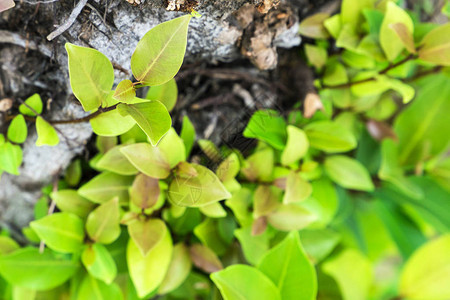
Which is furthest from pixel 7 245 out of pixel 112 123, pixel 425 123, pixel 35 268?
pixel 425 123

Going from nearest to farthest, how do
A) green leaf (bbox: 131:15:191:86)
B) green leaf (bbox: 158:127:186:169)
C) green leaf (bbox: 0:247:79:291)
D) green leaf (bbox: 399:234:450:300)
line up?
1. green leaf (bbox: 131:15:191:86)
2. green leaf (bbox: 158:127:186:169)
3. green leaf (bbox: 0:247:79:291)
4. green leaf (bbox: 399:234:450:300)

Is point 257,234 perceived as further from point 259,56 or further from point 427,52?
point 427,52

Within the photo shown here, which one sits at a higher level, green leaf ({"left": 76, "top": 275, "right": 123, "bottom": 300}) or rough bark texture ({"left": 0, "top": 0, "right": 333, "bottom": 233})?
rough bark texture ({"left": 0, "top": 0, "right": 333, "bottom": 233})

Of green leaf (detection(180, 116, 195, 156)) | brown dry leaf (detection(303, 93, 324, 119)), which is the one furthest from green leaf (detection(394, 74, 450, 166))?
green leaf (detection(180, 116, 195, 156))

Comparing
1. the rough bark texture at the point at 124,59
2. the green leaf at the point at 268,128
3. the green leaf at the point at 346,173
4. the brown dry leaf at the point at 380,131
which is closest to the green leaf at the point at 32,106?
the rough bark texture at the point at 124,59

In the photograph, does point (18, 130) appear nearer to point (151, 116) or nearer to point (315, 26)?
point (151, 116)

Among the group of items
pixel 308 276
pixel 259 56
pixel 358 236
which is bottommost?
pixel 358 236

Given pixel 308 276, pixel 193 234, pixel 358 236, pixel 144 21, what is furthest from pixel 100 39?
pixel 358 236

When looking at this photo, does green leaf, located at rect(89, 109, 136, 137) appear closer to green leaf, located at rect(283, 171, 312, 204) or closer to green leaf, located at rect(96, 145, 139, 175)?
green leaf, located at rect(96, 145, 139, 175)
